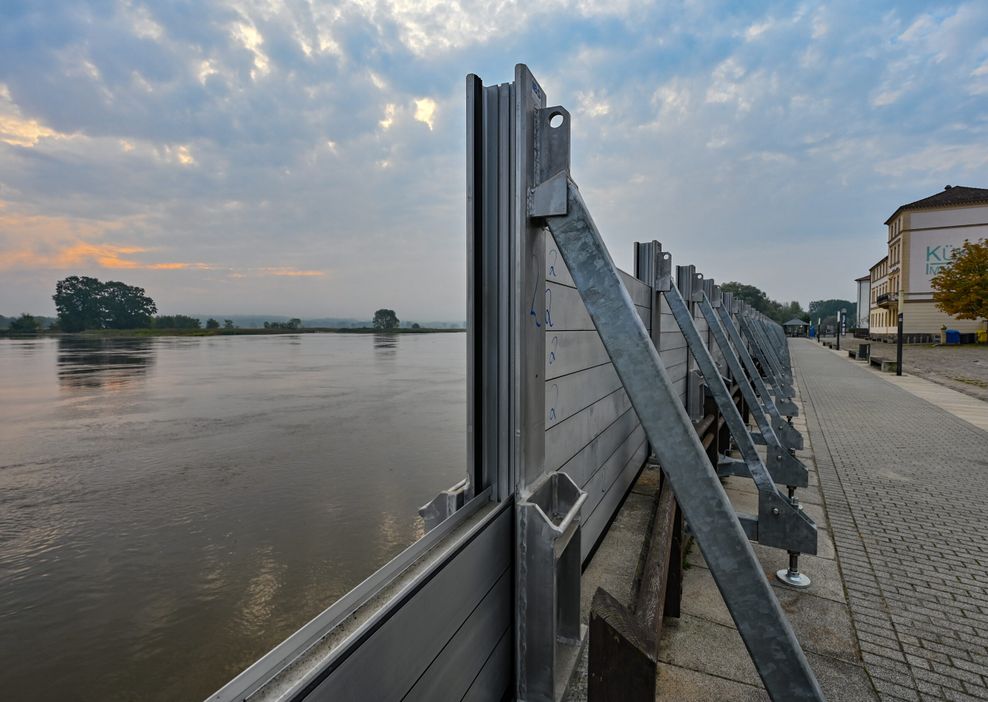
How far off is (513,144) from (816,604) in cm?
289

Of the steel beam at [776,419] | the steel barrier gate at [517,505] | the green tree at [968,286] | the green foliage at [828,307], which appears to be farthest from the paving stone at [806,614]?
the green foliage at [828,307]

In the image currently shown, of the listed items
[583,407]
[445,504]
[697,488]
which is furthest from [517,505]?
[583,407]

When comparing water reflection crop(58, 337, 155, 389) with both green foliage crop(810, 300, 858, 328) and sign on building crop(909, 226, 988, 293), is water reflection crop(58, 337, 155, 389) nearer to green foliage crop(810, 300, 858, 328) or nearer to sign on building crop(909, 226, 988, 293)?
sign on building crop(909, 226, 988, 293)

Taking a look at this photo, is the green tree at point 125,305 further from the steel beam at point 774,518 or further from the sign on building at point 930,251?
the sign on building at point 930,251

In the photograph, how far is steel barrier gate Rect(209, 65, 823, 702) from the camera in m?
0.93

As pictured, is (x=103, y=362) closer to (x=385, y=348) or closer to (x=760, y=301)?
(x=385, y=348)

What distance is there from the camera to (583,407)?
2.52 metres

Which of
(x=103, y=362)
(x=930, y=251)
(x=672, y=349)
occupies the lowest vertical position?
(x=103, y=362)

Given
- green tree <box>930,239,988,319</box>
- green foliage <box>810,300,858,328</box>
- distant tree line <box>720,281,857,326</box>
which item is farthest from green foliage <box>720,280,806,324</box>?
green tree <box>930,239,988,319</box>

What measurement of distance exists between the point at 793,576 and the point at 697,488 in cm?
229

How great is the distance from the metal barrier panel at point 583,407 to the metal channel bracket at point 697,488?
539 millimetres

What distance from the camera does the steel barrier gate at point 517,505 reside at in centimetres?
93

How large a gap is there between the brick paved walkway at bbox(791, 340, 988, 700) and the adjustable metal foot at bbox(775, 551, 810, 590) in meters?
0.22

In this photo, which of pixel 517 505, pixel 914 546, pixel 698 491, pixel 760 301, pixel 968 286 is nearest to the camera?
pixel 698 491
